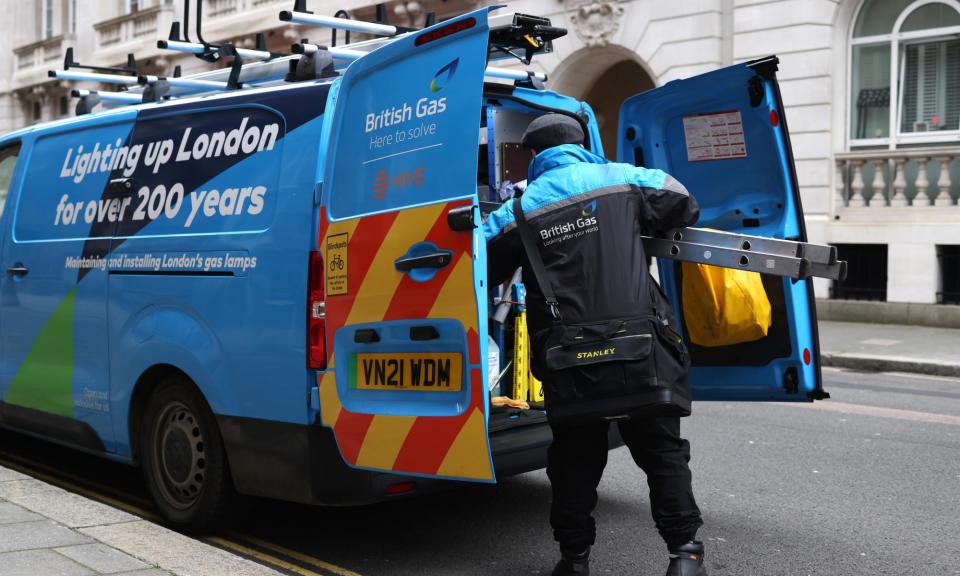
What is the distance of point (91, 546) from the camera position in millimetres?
4090

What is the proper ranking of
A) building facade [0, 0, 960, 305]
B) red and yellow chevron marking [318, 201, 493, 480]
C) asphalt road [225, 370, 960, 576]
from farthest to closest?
building facade [0, 0, 960, 305], asphalt road [225, 370, 960, 576], red and yellow chevron marking [318, 201, 493, 480]

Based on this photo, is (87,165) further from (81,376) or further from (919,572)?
(919,572)

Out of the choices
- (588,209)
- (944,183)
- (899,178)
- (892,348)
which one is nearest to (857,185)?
(899,178)

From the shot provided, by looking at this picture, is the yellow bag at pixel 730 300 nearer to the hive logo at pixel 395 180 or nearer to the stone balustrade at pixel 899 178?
the hive logo at pixel 395 180

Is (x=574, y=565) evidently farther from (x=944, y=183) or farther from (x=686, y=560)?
(x=944, y=183)

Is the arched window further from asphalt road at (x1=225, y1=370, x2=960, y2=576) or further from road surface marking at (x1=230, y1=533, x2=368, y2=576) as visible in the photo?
road surface marking at (x1=230, y1=533, x2=368, y2=576)

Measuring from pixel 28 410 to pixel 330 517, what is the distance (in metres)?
1.89

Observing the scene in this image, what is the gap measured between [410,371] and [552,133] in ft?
3.36

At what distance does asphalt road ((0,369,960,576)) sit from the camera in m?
4.54

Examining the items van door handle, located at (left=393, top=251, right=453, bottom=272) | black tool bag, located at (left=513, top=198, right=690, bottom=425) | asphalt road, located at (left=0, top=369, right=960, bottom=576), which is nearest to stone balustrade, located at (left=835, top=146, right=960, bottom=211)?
asphalt road, located at (left=0, top=369, right=960, bottom=576)

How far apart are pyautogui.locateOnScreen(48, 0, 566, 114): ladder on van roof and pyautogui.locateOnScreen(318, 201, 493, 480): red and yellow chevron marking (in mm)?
777

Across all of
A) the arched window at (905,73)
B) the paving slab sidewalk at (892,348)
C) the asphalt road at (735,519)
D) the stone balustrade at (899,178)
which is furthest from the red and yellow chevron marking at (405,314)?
the arched window at (905,73)

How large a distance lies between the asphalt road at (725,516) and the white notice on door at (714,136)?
1.75 metres

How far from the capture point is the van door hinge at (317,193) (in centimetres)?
425
